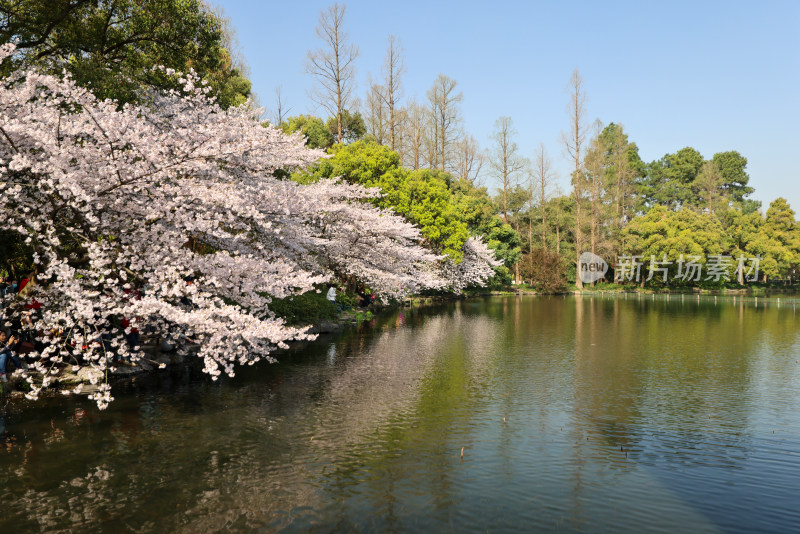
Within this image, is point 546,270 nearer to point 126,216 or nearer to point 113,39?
point 113,39

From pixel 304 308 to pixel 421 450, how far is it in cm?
1660

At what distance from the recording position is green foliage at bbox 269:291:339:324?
24953 millimetres

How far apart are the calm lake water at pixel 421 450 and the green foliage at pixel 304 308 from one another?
17.8 feet

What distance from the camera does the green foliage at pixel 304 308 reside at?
24953 mm

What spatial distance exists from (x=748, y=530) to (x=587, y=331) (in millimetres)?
22789

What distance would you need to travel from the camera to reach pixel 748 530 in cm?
801

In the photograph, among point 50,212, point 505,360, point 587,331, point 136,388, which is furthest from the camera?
point 587,331

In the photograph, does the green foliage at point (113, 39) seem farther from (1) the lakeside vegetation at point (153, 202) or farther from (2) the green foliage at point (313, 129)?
(2) the green foliage at point (313, 129)

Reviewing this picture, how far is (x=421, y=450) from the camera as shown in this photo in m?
11.2

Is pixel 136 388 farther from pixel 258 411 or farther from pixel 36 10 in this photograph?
pixel 36 10

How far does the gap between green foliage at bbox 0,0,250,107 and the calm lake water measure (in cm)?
982

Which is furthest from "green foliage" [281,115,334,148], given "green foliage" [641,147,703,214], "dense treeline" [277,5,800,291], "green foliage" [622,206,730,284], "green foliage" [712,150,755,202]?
"green foliage" [712,150,755,202]

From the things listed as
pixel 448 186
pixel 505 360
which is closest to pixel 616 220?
pixel 448 186

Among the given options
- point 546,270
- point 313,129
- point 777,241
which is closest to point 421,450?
point 313,129
